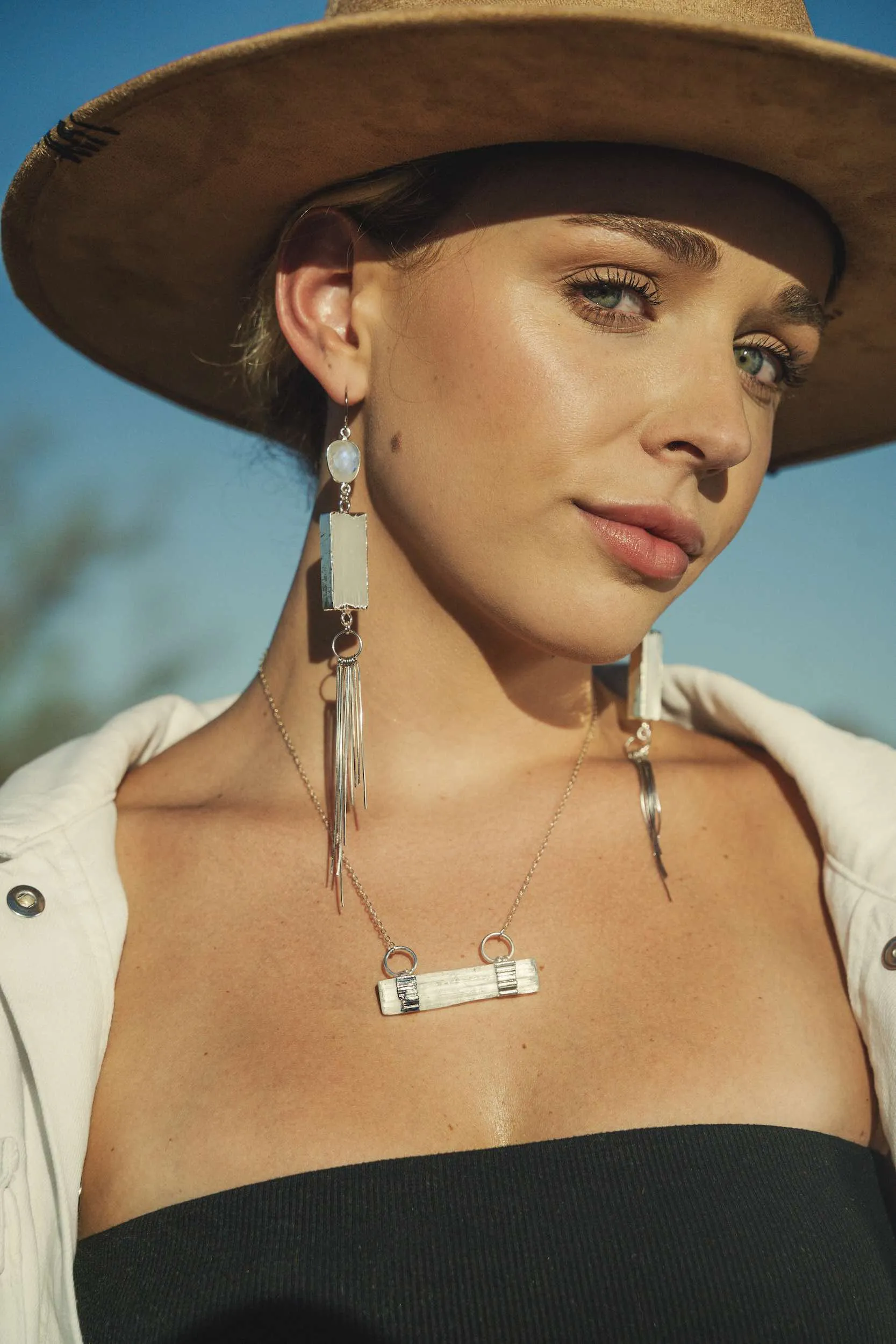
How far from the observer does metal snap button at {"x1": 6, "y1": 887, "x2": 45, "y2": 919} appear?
187 centimetres

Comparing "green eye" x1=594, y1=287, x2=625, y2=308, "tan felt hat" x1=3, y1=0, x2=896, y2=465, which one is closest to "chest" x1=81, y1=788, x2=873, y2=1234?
"green eye" x1=594, y1=287, x2=625, y2=308

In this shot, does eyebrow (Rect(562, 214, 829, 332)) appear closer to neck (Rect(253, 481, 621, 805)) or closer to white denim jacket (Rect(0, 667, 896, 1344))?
neck (Rect(253, 481, 621, 805))

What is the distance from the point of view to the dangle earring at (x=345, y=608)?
2.05m

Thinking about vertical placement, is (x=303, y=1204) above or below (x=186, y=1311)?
above

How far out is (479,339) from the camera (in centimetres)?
182

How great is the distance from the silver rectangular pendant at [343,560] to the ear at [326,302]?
23 centimetres

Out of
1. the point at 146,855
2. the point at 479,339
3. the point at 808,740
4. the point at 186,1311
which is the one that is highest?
the point at 479,339

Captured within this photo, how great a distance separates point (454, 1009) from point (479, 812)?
44cm

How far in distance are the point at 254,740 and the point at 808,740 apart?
3.59ft

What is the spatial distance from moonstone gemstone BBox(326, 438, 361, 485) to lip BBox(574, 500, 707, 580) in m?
0.50

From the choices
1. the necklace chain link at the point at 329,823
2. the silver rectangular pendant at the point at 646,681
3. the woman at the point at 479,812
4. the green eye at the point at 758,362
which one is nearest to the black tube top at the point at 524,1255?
the woman at the point at 479,812

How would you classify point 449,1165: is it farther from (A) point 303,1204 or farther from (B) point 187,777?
(B) point 187,777

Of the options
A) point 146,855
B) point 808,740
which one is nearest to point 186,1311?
point 146,855

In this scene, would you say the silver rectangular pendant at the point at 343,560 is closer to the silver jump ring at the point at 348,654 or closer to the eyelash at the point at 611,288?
the silver jump ring at the point at 348,654
